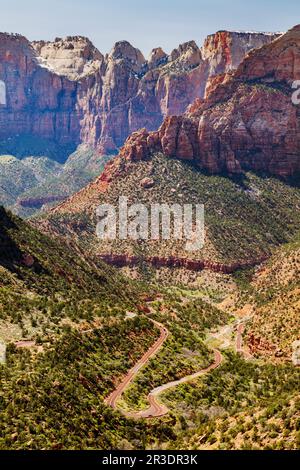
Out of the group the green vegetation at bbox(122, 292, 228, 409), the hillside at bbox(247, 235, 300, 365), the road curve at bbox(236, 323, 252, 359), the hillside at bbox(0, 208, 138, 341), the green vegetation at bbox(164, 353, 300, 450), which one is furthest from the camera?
the road curve at bbox(236, 323, 252, 359)

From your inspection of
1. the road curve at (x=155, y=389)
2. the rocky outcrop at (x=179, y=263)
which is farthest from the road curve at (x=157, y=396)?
the rocky outcrop at (x=179, y=263)

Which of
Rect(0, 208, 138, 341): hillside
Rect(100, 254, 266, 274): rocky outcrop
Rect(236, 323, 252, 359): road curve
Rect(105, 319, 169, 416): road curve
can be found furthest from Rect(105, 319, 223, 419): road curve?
Rect(100, 254, 266, 274): rocky outcrop

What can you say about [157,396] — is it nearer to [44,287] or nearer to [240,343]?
[240,343]

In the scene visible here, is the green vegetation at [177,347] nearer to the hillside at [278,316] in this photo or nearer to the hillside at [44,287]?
the hillside at [278,316]

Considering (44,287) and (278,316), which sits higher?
(44,287)

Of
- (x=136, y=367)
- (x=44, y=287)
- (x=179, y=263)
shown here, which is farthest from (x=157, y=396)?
(x=179, y=263)

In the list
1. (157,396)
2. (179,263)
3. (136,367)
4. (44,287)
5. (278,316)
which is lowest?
(179,263)

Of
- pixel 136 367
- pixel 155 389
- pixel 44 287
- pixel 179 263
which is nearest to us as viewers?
pixel 155 389

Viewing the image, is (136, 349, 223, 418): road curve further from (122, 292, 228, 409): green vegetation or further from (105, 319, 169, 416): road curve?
(105, 319, 169, 416): road curve

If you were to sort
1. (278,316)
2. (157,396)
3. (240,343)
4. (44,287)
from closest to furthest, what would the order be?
(157,396), (278,316), (44,287), (240,343)
